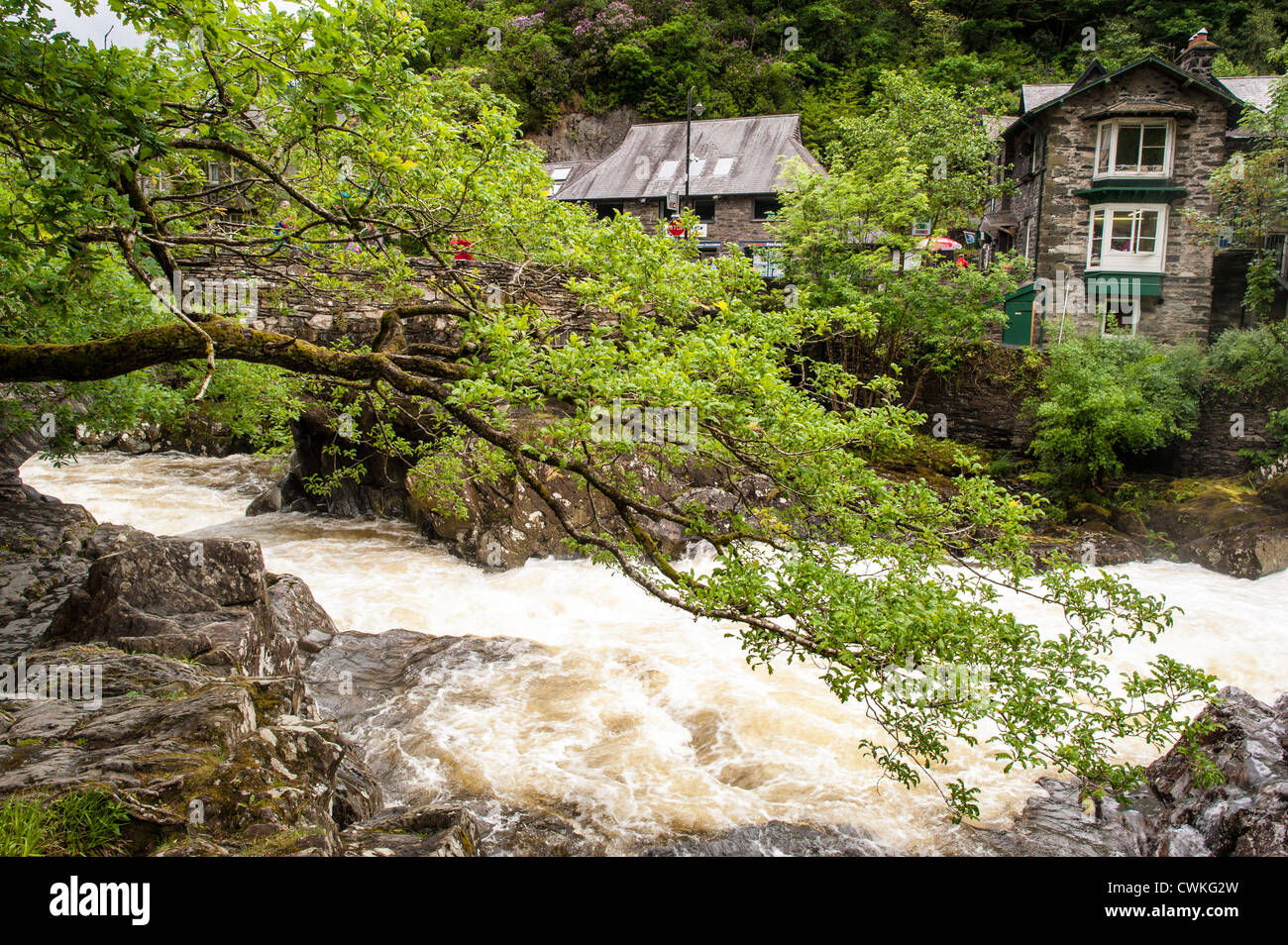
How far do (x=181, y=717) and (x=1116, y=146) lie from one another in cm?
3109

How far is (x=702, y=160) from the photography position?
122ft

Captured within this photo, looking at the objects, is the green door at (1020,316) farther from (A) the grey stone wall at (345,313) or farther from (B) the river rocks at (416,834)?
(B) the river rocks at (416,834)

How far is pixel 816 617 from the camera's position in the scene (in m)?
5.30

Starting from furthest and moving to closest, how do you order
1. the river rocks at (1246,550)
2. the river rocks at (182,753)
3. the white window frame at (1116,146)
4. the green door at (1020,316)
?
1. the green door at (1020,316)
2. the white window frame at (1116,146)
3. the river rocks at (1246,550)
4. the river rocks at (182,753)

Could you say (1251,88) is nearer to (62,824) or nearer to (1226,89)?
(1226,89)

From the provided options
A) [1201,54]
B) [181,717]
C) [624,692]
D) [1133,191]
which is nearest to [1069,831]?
[624,692]

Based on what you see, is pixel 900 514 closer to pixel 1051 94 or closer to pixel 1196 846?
pixel 1196 846

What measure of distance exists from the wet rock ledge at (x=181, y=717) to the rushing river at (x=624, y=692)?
1.91 meters

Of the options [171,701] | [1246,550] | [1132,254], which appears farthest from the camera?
[1132,254]

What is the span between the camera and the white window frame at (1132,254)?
87.4 ft

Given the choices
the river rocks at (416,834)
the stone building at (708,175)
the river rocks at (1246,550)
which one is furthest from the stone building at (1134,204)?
the river rocks at (416,834)

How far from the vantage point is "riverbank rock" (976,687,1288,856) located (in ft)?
25.6
